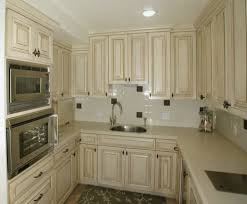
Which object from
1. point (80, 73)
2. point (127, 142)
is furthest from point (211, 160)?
point (80, 73)

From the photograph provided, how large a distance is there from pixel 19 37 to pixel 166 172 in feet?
7.56

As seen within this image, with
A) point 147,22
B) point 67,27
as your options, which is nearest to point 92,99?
point 67,27

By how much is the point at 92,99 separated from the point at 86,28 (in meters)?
1.20

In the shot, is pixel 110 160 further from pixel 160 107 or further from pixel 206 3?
pixel 206 3

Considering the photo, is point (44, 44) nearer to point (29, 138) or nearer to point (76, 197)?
point (29, 138)

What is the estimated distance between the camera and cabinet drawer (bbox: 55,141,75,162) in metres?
2.10

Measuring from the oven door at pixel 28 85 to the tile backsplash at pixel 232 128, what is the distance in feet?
6.71

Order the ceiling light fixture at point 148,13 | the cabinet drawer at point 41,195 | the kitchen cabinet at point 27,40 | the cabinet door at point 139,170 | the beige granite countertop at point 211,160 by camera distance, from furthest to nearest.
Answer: the cabinet door at point 139,170 < the ceiling light fixture at point 148,13 < the cabinet drawer at point 41,195 < the kitchen cabinet at point 27,40 < the beige granite countertop at point 211,160


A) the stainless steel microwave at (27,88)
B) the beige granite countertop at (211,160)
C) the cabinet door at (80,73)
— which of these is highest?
the cabinet door at (80,73)

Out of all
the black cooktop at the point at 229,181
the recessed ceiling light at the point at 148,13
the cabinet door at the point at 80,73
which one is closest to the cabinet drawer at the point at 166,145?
the black cooktop at the point at 229,181

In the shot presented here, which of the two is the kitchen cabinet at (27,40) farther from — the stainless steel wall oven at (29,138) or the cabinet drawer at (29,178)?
the cabinet drawer at (29,178)

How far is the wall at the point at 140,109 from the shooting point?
287 cm

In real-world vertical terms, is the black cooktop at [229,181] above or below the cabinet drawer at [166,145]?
above

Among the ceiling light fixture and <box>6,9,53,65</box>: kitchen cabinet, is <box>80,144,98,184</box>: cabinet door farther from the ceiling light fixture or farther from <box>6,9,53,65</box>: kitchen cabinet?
the ceiling light fixture
